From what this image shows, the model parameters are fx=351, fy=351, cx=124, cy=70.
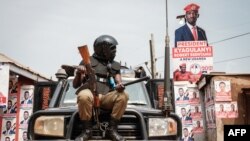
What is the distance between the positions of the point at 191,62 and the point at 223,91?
6.29m

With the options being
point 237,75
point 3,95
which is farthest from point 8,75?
point 237,75

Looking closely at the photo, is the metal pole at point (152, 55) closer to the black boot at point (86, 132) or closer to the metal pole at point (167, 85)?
the metal pole at point (167, 85)

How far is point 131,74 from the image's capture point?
21.0 feet

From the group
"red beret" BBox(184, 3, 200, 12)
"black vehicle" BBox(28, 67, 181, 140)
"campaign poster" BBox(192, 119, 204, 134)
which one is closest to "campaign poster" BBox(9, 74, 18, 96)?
"campaign poster" BBox(192, 119, 204, 134)

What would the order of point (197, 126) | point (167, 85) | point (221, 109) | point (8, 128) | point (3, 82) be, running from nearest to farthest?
point (167, 85)
point (3, 82)
point (221, 109)
point (8, 128)
point (197, 126)

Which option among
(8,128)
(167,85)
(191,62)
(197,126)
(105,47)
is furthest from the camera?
(191,62)

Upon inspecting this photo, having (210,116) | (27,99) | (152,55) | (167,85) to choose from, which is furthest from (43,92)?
(152,55)

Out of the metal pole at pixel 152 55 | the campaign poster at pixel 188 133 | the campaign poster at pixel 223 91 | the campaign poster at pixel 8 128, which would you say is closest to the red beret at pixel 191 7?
the metal pole at pixel 152 55

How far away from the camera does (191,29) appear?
21906 mm

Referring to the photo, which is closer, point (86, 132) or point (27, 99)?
point (86, 132)

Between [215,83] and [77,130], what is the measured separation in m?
9.76

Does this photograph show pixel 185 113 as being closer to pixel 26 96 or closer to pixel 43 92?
pixel 26 96

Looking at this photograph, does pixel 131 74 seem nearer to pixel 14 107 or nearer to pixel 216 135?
pixel 216 135

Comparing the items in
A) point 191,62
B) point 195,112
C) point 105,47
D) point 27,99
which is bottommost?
point 195,112
